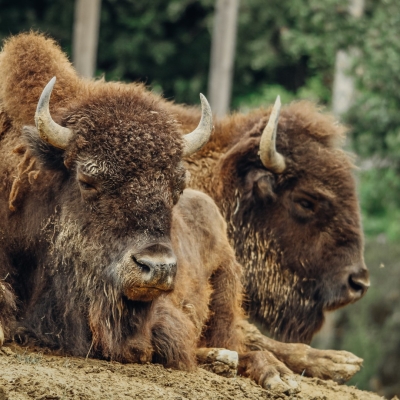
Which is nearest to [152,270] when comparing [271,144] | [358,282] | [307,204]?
[271,144]

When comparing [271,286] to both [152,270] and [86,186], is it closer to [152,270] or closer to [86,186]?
[86,186]

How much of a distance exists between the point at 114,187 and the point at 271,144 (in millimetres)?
3097

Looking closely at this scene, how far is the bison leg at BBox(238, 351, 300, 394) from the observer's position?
672 cm

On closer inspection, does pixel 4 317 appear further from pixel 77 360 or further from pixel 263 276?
pixel 263 276

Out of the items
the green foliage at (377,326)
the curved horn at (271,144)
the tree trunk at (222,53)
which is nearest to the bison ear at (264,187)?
the curved horn at (271,144)

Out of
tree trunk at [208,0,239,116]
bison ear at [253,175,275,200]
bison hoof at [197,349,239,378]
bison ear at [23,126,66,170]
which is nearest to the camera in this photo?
bison ear at [23,126,66,170]

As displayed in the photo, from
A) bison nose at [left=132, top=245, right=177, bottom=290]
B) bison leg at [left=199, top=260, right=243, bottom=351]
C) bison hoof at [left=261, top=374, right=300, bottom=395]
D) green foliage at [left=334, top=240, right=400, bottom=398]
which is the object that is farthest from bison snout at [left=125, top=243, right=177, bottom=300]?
green foliage at [left=334, top=240, right=400, bottom=398]

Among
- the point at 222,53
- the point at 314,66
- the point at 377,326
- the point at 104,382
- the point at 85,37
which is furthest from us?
the point at 314,66

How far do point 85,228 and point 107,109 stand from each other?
2.64 ft

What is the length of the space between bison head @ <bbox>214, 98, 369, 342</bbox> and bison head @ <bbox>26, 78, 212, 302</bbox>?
2739 mm

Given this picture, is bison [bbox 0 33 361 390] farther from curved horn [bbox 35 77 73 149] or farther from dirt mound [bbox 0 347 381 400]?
dirt mound [bbox 0 347 381 400]

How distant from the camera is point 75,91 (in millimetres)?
6973

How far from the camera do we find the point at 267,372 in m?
6.89

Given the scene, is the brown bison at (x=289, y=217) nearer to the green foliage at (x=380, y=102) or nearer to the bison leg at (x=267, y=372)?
the bison leg at (x=267, y=372)
